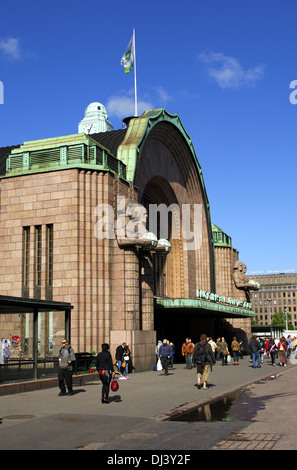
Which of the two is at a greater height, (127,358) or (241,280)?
(241,280)

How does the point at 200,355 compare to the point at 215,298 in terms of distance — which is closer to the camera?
the point at 200,355

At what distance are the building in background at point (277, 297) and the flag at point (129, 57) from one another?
139394 millimetres

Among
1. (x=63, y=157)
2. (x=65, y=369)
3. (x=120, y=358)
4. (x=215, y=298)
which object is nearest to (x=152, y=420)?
(x=65, y=369)

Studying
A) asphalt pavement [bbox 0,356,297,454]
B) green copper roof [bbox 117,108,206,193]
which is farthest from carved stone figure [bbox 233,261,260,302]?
asphalt pavement [bbox 0,356,297,454]

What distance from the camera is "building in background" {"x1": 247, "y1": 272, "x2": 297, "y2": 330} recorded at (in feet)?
570

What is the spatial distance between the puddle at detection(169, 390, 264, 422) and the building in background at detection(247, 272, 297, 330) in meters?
161

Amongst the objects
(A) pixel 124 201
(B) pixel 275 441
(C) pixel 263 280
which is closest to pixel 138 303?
(A) pixel 124 201

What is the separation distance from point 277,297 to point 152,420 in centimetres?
17138

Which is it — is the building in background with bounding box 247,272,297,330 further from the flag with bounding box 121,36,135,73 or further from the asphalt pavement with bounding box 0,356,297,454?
the asphalt pavement with bounding box 0,356,297,454

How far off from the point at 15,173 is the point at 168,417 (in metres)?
22.5

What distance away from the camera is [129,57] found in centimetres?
4372

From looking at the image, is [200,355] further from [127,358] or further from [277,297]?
[277,297]

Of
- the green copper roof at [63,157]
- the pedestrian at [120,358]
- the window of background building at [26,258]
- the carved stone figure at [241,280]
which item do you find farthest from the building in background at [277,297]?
the pedestrian at [120,358]

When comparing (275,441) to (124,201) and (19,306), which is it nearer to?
(19,306)
